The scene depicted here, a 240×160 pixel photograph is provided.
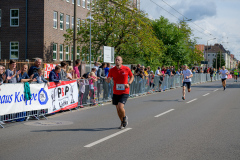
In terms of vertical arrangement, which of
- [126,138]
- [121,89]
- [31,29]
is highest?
[31,29]

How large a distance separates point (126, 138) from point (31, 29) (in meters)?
34.7

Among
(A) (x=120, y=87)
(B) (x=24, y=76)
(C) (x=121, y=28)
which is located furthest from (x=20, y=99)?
(C) (x=121, y=28)

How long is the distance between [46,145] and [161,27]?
6348cm

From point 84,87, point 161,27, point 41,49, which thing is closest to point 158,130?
point 84,87

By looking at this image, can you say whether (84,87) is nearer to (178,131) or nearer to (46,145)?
(178,131)

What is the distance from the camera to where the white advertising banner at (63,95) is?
13.2 metres

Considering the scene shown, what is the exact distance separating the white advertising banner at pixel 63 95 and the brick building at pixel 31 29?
86.7ft

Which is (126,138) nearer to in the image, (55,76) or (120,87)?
(120,87)

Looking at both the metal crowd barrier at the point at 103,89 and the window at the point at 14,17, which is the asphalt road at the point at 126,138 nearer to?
the metal crowd barrier at the point at 103,89

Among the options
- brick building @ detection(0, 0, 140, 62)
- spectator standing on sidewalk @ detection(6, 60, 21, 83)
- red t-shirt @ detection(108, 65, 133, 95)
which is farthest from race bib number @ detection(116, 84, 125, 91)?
brick building @ detection(0, 0, 140, 62)

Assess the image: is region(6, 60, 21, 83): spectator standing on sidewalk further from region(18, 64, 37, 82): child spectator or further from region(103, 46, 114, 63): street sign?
region(103, 46, 114, 63): street sign

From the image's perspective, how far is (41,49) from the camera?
41031 mm

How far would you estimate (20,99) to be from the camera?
11453mm

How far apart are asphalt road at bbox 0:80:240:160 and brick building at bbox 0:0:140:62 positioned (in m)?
29.7
